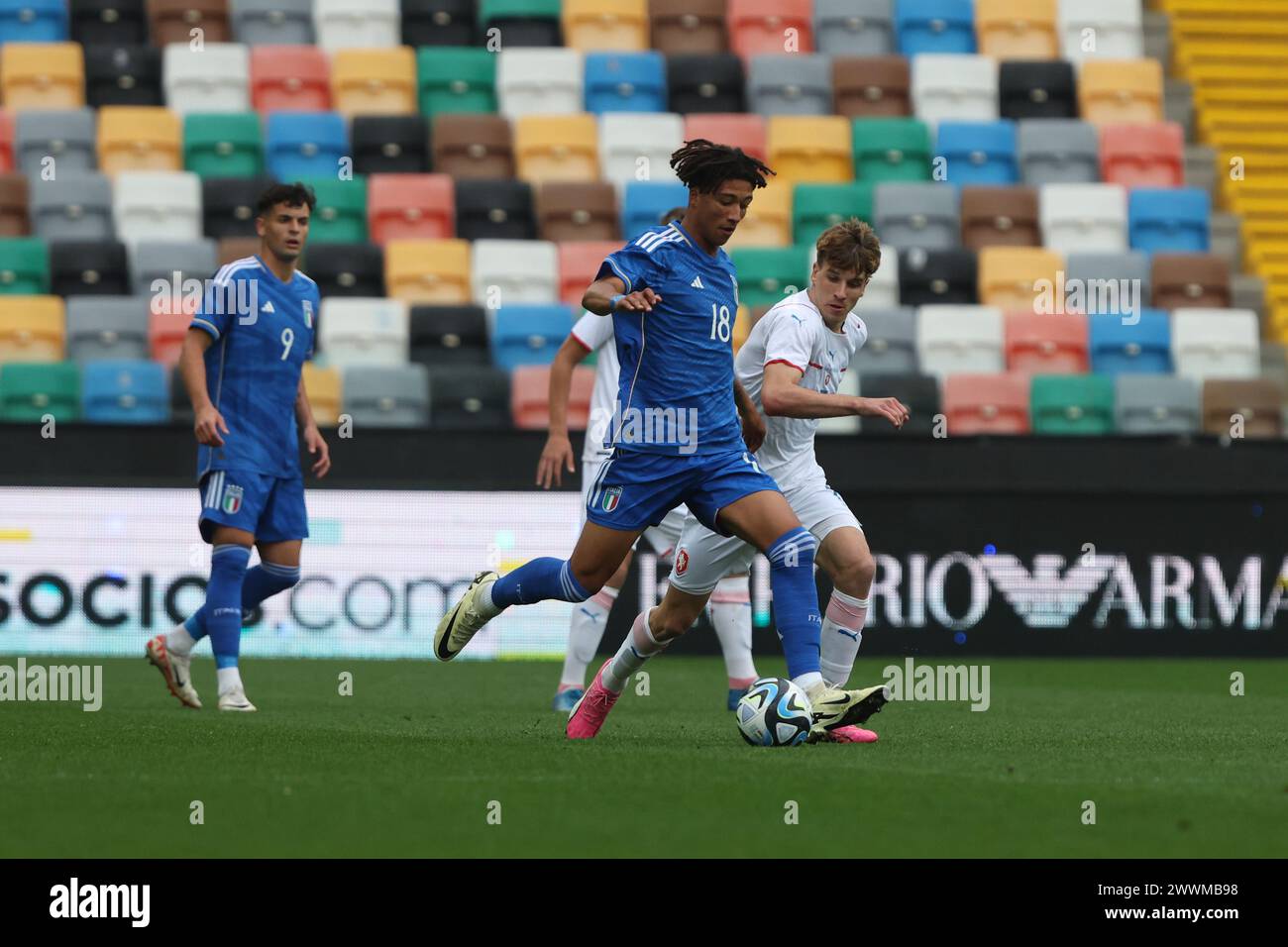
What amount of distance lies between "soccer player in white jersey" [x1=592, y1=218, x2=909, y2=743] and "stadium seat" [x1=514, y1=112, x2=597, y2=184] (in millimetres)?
8980

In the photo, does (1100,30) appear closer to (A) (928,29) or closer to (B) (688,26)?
(A) (928,29)

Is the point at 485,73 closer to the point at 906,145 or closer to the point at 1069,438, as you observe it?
the point at 906,145

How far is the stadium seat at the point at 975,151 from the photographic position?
16828 millimetres

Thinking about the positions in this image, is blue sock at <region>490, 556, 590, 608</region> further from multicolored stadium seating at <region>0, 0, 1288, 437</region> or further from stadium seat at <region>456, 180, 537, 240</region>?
stadium seat at <region>456, 180, 537, 240</region>

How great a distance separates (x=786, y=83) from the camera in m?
17.3

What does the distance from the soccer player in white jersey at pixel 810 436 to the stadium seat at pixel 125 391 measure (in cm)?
688

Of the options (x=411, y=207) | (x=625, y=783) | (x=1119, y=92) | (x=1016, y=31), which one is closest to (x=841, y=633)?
(x=625, y=783)

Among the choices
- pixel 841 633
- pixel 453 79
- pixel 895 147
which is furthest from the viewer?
pixel 453 79

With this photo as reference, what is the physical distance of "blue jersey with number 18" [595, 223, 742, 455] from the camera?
6.81 m

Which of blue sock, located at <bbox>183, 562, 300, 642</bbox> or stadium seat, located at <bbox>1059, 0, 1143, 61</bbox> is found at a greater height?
stadium seat, located at <bbox>1059, 0, 1143, 61</bbox>

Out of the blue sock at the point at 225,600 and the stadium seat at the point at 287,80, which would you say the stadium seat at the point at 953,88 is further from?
the blue sock at the point at 225,600

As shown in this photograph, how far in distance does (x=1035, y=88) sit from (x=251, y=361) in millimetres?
10589

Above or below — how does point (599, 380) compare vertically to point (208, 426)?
above

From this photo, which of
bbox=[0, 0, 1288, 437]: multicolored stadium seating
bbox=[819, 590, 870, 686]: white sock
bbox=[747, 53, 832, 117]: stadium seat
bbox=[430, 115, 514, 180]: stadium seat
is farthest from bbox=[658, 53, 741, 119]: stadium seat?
bbox=[819, 590, 870, 686]: white sock
